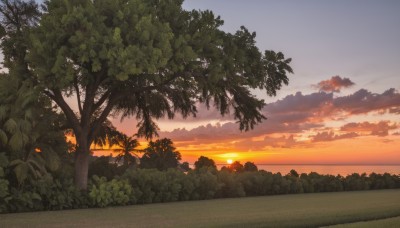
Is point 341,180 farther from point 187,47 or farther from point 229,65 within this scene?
point 187,47

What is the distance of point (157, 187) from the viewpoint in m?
25.2

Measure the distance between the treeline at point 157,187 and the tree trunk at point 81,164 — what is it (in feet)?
1.68

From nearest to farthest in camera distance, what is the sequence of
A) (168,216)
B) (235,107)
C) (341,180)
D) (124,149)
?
(168,216)
(235,107)
(341,180)
(124,149)

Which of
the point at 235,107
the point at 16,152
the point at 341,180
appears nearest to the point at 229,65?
the point at 235,107

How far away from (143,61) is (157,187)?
303 inches

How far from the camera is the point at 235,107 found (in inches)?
1109

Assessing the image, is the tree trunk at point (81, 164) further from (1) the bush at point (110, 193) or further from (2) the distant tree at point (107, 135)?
(2) the distant tree at point (107, 135)

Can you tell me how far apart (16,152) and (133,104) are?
9906 millimetres

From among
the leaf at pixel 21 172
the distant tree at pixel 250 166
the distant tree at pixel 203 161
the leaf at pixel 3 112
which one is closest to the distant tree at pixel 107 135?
the leaf at pixel 3 112

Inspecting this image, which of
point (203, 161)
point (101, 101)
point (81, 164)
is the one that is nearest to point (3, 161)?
point (81, 164)

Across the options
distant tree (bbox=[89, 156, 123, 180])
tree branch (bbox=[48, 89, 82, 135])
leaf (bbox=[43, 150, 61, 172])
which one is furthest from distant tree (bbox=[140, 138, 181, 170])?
leaf (bbox=[43, 150, 61, 172])

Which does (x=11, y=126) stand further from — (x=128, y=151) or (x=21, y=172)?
(x=128, y=151)

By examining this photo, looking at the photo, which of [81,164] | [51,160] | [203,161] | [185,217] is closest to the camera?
[185,217]

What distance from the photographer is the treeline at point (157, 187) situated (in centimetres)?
2064
